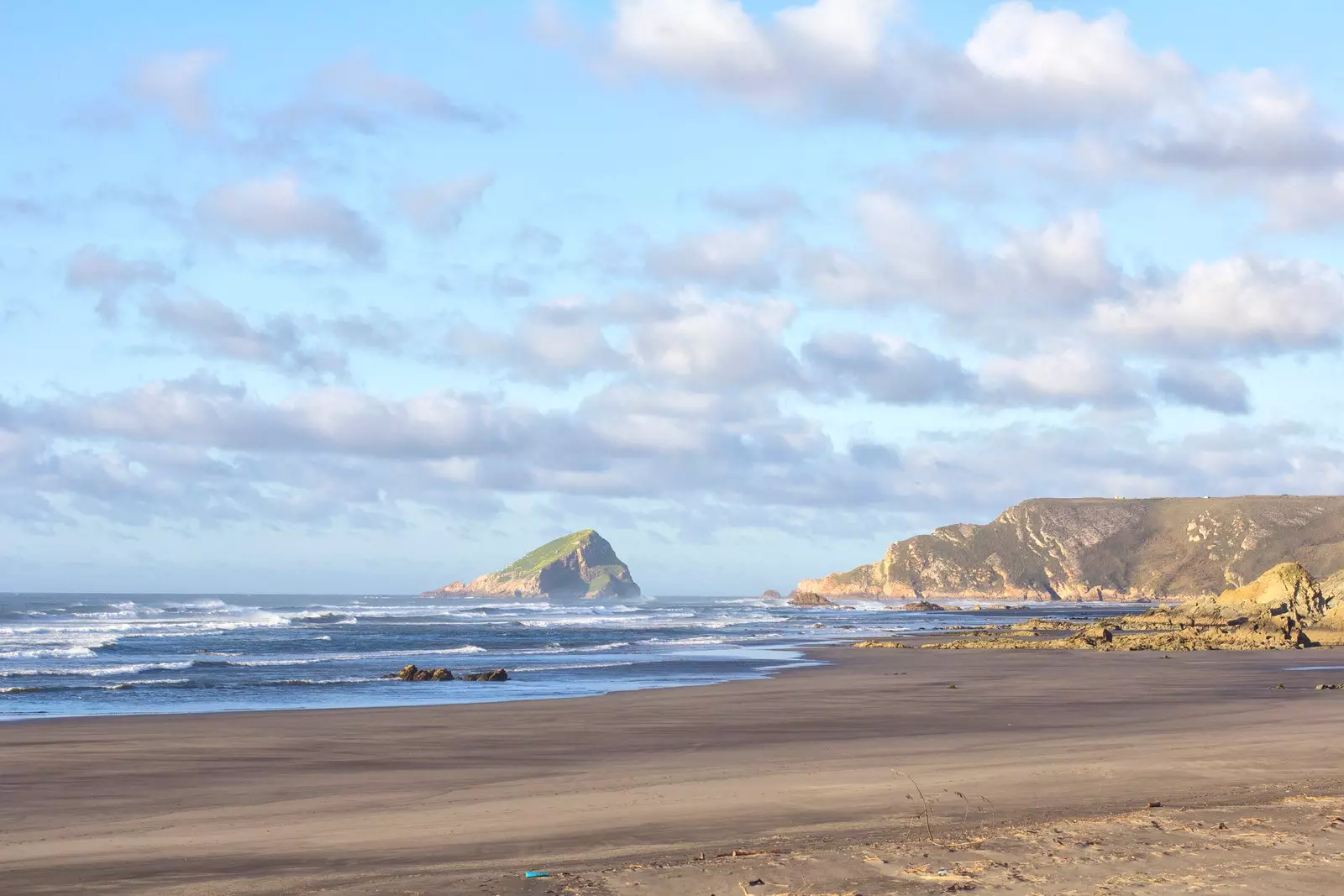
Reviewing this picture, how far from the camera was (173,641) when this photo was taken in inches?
2717

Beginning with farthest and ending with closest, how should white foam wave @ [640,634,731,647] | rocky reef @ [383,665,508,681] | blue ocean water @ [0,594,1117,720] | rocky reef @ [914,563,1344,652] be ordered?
1. white foam wave @ [640,634,731,647]
2. rocky reef @ [914,563,1344,652]
3. rocky reef @ [383,665,508,681]
4. blue ocean water @ [0,594,1117,720]

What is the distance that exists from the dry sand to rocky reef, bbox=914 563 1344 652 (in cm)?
3162

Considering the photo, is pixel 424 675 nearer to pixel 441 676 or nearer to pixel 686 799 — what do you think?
pixel 441 676

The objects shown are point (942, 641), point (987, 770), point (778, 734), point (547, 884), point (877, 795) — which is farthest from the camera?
point (942, 641)

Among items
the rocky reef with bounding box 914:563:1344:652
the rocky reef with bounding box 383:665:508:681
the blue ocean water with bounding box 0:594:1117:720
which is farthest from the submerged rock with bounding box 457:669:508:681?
the rocky reef with bounding box 914:563:1344:652

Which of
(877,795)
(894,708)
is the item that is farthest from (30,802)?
(894,708)

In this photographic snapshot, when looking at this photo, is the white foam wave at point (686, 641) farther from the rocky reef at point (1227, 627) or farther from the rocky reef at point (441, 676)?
the rocky reef at point (441, 676)

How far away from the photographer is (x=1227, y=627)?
70250mm

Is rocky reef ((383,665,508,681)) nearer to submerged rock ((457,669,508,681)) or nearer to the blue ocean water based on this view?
submerged rock ((457,669,508,681))

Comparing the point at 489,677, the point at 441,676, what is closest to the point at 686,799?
the point at 489,677

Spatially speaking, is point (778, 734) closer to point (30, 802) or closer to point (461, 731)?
point (461, 731)

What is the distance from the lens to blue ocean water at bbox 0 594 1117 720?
3559 cm

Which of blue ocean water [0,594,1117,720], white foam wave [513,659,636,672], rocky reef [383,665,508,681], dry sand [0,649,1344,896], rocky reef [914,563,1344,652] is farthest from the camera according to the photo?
rocky reef [914,563,1344,652]

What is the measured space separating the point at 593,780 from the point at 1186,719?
14.9 meters
